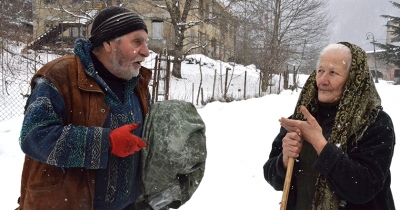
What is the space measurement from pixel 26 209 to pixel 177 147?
77cm

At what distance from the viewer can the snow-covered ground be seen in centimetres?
420

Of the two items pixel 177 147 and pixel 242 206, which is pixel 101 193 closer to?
pixel 177 147

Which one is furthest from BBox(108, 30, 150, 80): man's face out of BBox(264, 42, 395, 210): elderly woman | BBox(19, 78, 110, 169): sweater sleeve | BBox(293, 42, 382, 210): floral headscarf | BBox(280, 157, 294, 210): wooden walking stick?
BBox(293, 42, 382, 210): floral headscarf

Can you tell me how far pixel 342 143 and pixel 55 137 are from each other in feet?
4.72

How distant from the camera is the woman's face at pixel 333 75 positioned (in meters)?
1.90

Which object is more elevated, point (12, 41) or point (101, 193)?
point (12, 41)

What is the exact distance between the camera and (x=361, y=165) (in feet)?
5.70

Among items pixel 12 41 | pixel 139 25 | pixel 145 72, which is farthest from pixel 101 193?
pixel 12 41

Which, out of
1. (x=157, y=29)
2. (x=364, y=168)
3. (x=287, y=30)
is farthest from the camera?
(x=157, y=29)

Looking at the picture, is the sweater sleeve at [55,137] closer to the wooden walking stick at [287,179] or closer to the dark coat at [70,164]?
the dark coat at [70,164]

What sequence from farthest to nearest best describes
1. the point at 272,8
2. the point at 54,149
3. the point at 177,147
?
the point at 272,8, the point at 177,147, the point at 54,149

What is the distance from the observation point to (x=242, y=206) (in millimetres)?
4113

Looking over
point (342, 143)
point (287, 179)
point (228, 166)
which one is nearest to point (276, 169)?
point (287, 179)

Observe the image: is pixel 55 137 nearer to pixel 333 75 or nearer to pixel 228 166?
pixel 333 75
